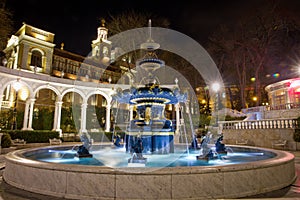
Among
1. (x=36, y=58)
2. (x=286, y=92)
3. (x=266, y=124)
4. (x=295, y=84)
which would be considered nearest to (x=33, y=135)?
(x=266, y=124)

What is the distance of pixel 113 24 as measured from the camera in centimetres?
2531

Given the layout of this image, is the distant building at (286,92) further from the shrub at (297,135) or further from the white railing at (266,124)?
the shrub at (297,135)

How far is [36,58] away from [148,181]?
38.8 meters

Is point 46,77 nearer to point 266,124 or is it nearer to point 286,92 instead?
point 266,124

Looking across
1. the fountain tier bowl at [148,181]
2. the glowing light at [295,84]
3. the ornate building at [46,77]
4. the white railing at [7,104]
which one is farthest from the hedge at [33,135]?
the glowing light at [295,84]

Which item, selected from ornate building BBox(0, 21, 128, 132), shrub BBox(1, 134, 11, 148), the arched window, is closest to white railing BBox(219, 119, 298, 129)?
ornate building BBox(0, 21, 128, 132)

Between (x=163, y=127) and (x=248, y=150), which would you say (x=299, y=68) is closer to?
(x=248, y=150)

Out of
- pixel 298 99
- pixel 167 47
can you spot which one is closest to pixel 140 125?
pixel 167 47

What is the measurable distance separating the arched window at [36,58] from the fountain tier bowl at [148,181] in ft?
119

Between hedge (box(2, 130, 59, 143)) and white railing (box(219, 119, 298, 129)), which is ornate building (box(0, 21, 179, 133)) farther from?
white railing (box(219, 119, 298, 129))

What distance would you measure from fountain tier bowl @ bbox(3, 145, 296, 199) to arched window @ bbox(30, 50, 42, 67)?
3632 centimetres

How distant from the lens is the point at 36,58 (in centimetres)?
3588

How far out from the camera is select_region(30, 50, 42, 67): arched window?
116 feet

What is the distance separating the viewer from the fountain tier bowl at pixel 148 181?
3.73 metres
